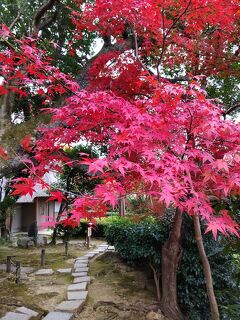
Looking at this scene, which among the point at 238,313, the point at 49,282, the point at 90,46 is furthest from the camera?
the point at 90,46

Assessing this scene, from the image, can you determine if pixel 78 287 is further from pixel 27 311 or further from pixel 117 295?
pixel 27 311

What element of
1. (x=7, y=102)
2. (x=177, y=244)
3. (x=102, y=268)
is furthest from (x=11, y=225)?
(x=177, y=244)

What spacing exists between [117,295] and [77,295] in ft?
2.89

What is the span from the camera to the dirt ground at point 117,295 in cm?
595

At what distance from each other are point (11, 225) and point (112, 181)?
1829cm

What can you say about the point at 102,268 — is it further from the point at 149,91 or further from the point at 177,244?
the point at 149,91

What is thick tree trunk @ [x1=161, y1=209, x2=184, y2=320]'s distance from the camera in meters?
5.99

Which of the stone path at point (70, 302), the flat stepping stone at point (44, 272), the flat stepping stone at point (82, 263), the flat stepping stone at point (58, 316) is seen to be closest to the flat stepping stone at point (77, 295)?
the stone path at point (70, 302)

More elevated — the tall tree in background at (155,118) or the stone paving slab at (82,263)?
the tall tree in background at (155,118)

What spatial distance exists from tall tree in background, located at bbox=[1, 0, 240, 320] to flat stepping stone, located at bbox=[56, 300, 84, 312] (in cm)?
165

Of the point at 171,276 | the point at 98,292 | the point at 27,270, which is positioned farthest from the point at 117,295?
the point at 27,270

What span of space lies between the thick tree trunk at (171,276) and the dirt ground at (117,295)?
0.26 metres

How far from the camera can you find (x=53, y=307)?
20.2ft

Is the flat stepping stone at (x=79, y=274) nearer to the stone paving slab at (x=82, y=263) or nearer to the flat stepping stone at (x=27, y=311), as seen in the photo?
the stone paving slab at (x=82, y=263)
